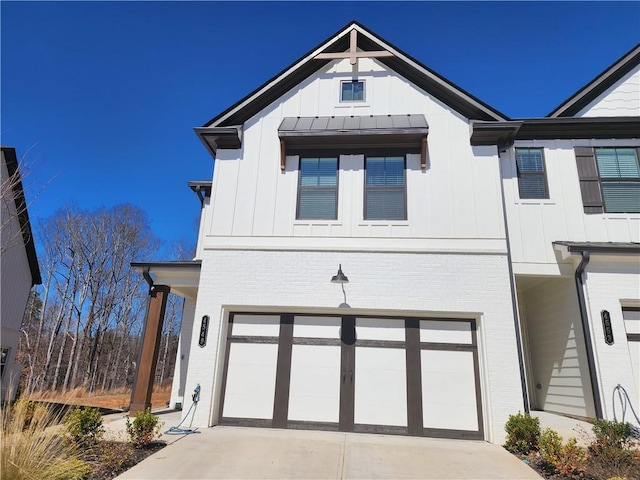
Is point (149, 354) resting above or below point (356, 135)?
below

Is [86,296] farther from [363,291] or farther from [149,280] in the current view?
[363,291]

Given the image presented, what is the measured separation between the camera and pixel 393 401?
7.65m

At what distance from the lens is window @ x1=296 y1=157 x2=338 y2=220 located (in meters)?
8.89

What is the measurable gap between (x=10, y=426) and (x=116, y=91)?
10175mm

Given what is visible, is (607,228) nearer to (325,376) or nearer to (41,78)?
(325,376)

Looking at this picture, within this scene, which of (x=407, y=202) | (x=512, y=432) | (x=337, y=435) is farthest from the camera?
A: (x=407, y=202)

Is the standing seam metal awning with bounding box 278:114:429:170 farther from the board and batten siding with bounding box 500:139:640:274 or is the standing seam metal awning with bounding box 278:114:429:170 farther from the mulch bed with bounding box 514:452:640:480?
the mulch bed with bounding box 514:452:640:480

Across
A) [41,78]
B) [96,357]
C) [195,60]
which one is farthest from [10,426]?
[96,357]

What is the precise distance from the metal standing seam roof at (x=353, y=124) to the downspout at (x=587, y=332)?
14.7 feet

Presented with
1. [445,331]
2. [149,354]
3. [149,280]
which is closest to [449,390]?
[445,331]

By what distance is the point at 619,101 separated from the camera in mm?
10344

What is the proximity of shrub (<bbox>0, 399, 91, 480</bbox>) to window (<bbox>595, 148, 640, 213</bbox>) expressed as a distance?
11.5 m

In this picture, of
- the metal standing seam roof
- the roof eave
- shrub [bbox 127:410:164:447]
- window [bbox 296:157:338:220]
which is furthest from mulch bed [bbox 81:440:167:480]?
the roof eave

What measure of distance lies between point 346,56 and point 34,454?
9.95m
